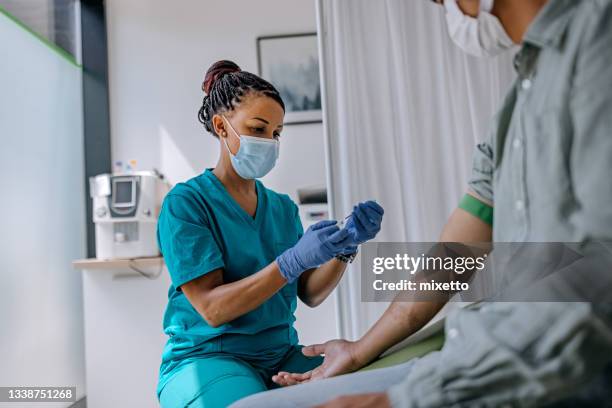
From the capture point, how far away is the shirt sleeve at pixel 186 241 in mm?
1139

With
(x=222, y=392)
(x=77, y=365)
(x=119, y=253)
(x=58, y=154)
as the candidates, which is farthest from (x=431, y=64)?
(x=77, y=365)

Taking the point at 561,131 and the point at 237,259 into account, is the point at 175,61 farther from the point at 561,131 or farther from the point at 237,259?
the point at 561,131

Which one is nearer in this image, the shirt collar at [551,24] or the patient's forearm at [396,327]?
the shirt collar at [551,24]

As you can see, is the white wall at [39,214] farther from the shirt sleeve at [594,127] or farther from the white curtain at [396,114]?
the shirt sleeve at [594,127]

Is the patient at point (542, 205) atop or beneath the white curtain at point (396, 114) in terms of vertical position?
beneath

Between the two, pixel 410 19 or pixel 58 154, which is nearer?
pixel 410 19

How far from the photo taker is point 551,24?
0.55 m

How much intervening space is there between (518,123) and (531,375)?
0.29 m

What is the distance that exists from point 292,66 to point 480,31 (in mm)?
2086

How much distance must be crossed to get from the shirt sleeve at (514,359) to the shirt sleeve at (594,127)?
9 centimetres

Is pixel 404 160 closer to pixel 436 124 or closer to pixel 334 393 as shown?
pixel 436 124

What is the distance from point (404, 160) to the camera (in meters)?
1.68

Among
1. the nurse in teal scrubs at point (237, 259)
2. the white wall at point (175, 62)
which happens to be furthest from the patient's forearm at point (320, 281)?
the white wall at point (175, 62)

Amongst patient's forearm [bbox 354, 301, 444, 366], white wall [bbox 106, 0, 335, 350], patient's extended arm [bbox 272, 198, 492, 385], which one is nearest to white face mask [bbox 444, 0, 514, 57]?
patient's extended arm [bbox 272, 198, 492, 385]
